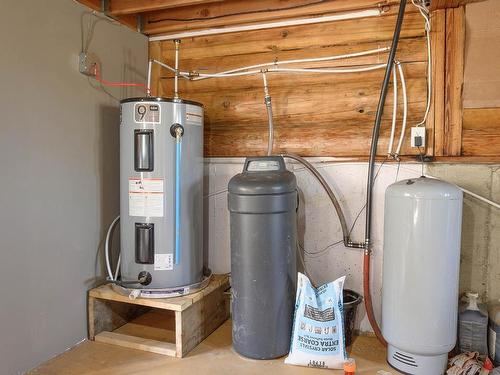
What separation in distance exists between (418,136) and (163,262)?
57.0 inches

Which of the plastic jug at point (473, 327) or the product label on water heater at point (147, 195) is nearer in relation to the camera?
the plastic jug at point (473, 327)

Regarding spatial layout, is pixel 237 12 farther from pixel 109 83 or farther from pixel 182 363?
pixel 182 363

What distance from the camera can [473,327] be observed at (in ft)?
6.02

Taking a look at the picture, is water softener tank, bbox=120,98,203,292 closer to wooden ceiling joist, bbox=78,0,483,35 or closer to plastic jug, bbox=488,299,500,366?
wooden ceiling joist, bbox=78,0,483,35

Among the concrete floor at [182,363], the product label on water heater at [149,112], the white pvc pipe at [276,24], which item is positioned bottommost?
the concrete floor at [182,363]

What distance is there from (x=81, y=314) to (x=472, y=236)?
2049 mm

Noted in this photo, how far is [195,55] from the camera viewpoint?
2.46 metres

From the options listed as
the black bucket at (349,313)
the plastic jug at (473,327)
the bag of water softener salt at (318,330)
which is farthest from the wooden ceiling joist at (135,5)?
the plastic jug at (473,327)

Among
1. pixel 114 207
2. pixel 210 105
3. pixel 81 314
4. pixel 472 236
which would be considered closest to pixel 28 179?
pixel 114 207

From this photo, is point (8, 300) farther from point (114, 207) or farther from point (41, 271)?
point (114, 207)

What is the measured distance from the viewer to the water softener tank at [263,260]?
70.0 inches

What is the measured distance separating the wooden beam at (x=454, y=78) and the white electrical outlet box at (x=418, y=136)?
0.40ft

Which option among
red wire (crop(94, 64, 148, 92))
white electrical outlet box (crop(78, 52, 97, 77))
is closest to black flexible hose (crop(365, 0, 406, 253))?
red wire (crop(94, 64, 148, 92))

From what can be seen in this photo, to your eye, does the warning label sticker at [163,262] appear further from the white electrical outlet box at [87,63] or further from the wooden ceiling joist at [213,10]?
the wooden ceiling joist at [213,10]
